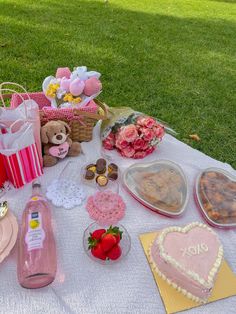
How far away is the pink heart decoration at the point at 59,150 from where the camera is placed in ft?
4.66

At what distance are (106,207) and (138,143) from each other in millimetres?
380

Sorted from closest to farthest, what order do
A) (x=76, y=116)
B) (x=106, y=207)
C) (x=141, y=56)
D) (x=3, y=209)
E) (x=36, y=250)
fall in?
(x=36, y=250)
(x=3, y=209)
(x=106, y=207)
(x=76, y=116)
(x=141, y=56)

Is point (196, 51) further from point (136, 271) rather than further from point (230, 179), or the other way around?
point (136, 271)

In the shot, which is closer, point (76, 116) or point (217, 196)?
point (217, 196)

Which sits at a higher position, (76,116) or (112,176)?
(76,116)

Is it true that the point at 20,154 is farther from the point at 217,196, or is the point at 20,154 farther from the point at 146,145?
the point at 217,196

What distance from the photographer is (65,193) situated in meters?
1.30

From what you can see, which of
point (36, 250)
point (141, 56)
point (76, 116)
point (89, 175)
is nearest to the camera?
point (36, 250)

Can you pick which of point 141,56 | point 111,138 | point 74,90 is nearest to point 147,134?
point 111,138

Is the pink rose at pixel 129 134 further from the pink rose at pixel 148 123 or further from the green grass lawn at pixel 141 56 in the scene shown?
the green grass lawn at pixel 141 56

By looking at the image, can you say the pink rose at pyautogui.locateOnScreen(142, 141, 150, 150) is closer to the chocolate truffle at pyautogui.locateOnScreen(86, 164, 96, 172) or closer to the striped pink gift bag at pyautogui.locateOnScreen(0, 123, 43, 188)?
the chocolate truffle at pyautogui.locateOnScreen(86, 164, 96, 172)

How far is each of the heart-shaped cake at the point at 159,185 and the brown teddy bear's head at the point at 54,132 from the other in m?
0.31

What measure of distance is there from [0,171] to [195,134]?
1.52 metres

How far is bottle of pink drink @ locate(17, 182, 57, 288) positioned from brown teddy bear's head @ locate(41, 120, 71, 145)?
342 mm
